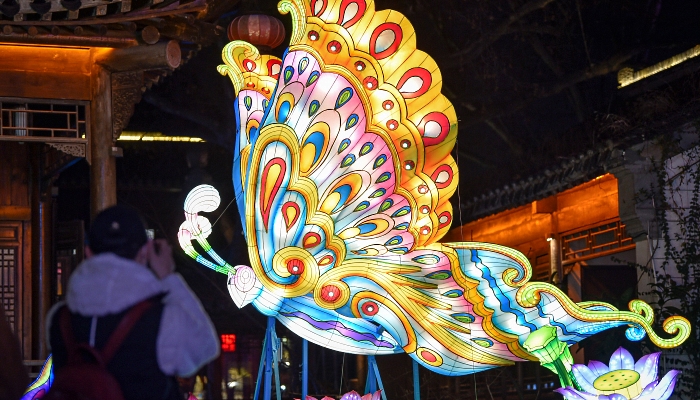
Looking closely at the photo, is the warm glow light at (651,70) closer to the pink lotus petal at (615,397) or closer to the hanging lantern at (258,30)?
the hanging lantern at (258,30)

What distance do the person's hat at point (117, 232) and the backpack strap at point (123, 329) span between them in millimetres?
191

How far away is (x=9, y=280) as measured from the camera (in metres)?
8.87

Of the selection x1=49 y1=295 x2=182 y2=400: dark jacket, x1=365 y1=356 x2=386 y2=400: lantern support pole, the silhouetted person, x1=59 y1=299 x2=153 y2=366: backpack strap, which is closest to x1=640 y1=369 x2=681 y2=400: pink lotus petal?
x1=365 y1=356 x2=386 y2=400: lantern support pole

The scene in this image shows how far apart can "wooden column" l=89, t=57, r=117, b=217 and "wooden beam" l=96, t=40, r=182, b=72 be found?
117mm

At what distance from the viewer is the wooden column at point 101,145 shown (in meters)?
7.30

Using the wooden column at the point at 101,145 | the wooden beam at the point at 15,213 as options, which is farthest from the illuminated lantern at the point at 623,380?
the wooden beam at the point at 15,213

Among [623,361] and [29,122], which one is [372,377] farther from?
[29,122]

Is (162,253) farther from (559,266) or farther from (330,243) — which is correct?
(559,266)

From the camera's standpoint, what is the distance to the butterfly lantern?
5906 mm

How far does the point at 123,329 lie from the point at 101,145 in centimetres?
445

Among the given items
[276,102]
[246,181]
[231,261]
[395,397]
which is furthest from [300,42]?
[395,397]

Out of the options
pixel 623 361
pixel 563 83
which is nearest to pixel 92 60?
pixel 623 361

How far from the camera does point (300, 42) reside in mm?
6141

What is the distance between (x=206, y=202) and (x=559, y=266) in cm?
598
